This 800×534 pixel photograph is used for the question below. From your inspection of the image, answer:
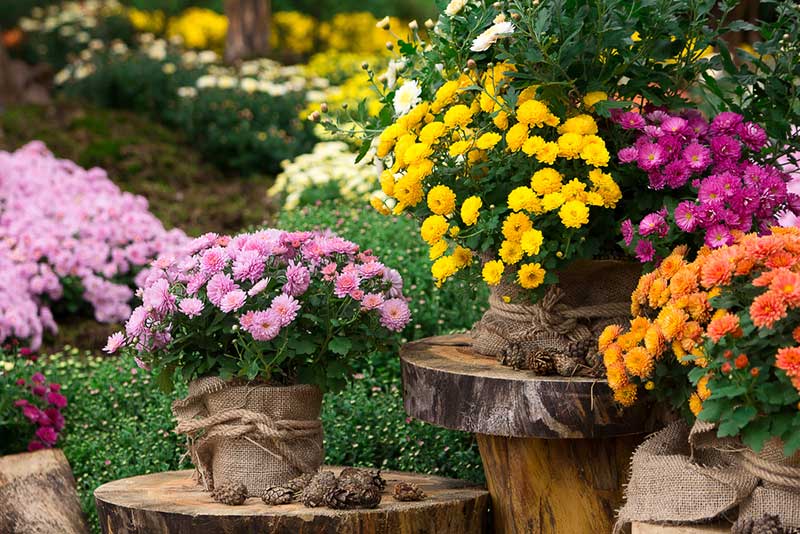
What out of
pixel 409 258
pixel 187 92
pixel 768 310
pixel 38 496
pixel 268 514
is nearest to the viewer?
pixel 768 310

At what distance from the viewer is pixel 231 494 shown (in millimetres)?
2795

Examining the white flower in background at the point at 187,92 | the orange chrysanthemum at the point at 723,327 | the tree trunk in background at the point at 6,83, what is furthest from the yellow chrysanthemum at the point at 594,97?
the tree trunk in background at the point at 6,83

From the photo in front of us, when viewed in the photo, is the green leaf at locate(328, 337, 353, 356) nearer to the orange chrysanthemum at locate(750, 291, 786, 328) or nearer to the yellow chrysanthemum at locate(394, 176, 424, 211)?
the yellow chrysanthemum at locate(394, 176, 424, 211)

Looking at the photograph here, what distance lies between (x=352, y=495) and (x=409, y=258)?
2094 mm

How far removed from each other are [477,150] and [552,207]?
31 cm

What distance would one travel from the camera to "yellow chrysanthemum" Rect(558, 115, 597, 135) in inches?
110

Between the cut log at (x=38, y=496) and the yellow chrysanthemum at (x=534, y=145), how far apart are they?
195 cm

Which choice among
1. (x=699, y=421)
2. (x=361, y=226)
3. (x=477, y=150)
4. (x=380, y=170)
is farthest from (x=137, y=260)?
(x=699, y=421)

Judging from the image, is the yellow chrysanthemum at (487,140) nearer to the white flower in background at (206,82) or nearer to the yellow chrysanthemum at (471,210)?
the yellow chrysanthemum at (471,210)

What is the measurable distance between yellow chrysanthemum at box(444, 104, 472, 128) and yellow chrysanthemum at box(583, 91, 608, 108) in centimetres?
30

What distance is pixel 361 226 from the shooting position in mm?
5113

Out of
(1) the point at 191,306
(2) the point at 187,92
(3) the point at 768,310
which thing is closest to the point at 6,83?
(2) the point at 187,92

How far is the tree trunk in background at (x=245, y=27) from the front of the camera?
39.5ft

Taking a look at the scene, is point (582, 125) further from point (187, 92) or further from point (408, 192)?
point (187, 92)
